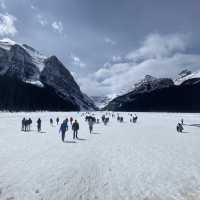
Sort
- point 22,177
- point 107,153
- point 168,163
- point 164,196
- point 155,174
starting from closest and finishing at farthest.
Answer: point 164,196, point 22,177, point 155,174, point 168,163, point 107,153

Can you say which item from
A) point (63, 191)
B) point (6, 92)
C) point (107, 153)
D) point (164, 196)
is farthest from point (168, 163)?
point (6, 92)

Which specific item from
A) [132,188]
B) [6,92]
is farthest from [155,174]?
[6,92]

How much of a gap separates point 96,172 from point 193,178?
4.44 m

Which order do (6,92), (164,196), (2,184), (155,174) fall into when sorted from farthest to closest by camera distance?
1. (6,92)
2. (155,174)
3. (2,184)
4. (164,196)

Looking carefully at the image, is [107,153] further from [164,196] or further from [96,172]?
[164,196]

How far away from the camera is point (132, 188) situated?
9.86 meters

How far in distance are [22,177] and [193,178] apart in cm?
757

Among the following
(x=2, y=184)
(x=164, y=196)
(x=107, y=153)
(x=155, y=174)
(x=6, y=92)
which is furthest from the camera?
(x=6, y=92)

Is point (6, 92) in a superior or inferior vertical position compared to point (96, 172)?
superior

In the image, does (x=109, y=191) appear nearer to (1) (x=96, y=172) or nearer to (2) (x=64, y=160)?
(1) (x=96, y=172)

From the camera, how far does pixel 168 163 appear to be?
1448 cm

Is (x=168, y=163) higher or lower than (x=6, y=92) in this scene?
lower

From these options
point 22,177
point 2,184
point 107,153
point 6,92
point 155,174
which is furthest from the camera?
point 6,92

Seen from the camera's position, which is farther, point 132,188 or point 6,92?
point 6,92
